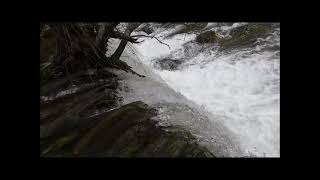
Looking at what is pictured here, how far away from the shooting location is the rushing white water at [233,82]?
454 cm

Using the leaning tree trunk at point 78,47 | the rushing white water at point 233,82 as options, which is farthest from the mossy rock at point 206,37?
the leaning tree trunk at point 78,47

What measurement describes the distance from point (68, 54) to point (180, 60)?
8.94 feet

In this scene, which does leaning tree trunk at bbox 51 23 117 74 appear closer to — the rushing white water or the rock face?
the rock face

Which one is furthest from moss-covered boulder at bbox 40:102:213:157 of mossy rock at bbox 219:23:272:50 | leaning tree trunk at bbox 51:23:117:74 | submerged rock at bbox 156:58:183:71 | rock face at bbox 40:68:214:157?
mossy rock at bbox 219:23:272:50

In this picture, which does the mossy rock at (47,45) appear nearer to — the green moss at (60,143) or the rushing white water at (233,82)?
the green moss at (60,143)

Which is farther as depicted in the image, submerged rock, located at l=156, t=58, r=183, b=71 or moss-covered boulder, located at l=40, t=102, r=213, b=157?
submerged rock, located at l=156, t=58, r=183, b=71

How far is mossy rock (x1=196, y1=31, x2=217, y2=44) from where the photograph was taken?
6.90 metres

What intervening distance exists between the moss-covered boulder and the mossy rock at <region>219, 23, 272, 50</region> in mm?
3289

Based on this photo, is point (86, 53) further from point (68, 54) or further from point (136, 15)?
point (136, 15)

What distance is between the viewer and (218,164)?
248 centimetres

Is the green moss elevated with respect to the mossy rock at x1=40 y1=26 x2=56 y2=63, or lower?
lower

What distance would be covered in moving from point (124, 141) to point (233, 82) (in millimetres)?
2628

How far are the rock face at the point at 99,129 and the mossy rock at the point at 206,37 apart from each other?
3052mm

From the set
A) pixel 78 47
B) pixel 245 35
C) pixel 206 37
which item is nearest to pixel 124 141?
pixel 78 47
